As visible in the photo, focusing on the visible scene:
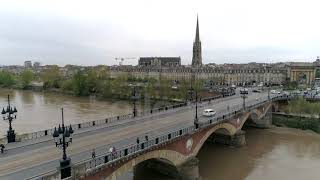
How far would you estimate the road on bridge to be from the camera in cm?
1936

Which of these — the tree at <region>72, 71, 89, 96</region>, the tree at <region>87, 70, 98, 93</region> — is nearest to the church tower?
the tree at <region>87, 70, 98, 93</region>

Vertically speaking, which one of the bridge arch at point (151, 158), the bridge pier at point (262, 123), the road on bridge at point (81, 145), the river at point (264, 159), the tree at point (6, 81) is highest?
the tree at point (6, 81)

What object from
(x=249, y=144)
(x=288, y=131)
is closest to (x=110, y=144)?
(x=249, y=144)

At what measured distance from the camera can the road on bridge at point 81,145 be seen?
19359 millimetres

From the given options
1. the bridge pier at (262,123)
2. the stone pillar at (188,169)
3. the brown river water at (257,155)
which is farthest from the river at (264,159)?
A: the bridge pier at (262,123)

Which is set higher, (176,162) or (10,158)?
(10,158)

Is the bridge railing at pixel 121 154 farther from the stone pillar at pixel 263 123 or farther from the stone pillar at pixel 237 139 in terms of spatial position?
the stone pillar at pixel 263 123

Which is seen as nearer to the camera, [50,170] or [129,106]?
[50,170]

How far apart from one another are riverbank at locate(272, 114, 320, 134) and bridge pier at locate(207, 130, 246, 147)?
51.6 feet

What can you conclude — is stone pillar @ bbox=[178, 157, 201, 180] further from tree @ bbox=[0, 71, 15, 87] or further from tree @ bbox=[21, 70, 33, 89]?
tree @ bbox=[0, 71, 15, 87]

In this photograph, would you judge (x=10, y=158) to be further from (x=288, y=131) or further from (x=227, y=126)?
(x=288, y=131)

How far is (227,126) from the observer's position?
1617 inches

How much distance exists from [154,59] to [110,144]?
175 meters

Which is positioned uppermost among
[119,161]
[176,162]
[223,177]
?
[119,161]
